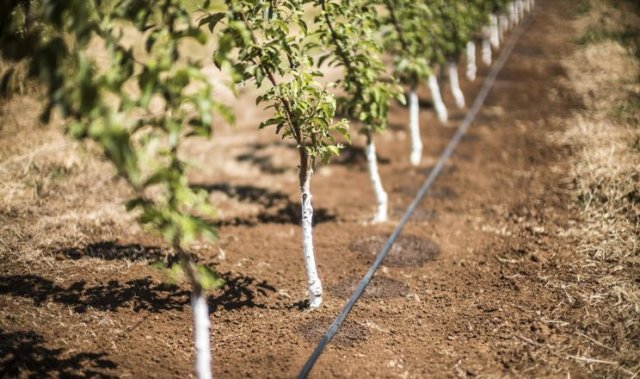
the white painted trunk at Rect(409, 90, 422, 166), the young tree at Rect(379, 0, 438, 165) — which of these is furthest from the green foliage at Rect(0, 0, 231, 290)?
the white painted trunk at Rect(409, 90, 422, 166)

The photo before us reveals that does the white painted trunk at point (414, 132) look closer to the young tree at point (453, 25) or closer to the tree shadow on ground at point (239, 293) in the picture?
the young tree at point (453, 25)

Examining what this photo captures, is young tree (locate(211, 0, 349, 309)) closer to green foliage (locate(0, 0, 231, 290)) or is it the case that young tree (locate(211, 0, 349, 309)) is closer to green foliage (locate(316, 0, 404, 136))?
green foliage (locate(0, 0, 231, 290))

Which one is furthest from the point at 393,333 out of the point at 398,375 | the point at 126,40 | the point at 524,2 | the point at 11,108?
the point at 524,2

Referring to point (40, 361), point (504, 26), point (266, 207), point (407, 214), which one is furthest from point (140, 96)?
point (504, 26)

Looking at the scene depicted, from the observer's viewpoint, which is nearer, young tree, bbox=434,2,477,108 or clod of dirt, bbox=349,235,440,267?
clod of dirt, bbox=349,235,440,267

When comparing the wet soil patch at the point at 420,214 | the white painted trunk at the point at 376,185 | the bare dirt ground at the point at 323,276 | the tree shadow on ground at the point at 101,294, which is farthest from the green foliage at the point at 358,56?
the tree shadow on ground at the point at 101,294

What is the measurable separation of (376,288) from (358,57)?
9.86 feet

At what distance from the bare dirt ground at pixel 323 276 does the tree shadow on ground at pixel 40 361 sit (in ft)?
0.05

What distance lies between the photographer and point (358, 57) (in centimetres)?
525

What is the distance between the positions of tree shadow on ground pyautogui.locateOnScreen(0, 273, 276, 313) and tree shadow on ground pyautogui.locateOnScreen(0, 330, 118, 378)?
1.81 feet

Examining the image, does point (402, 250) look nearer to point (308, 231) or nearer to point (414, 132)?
point (308, 231)

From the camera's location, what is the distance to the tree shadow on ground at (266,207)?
6766 millimetres

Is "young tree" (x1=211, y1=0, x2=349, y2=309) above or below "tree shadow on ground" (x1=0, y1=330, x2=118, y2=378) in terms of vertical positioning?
above

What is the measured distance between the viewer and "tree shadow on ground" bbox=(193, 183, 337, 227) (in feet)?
22.2
